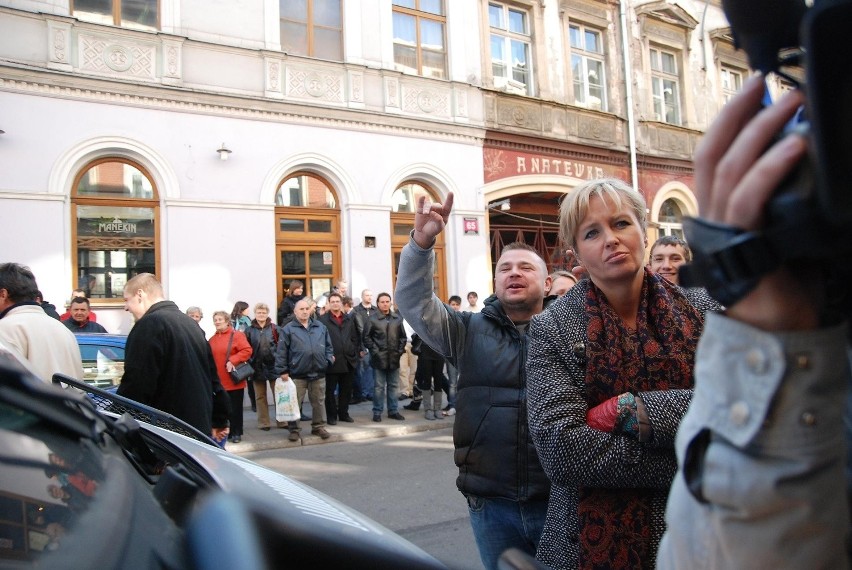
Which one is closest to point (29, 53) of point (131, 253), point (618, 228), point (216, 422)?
point (131, 253)

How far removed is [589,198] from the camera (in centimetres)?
187

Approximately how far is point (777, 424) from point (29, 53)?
10.8 metres

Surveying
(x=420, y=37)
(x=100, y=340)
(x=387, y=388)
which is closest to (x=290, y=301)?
(x=387, y=388)

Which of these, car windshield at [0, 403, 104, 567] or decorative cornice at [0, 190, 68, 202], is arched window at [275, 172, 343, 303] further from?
car windshield at [0, 403, 104, 567]

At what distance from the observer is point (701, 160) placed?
2.34 feet

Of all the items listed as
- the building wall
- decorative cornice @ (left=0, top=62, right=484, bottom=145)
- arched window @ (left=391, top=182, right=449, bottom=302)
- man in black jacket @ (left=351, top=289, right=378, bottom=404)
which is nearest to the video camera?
man in black jacket @ (left=351, top=289, right=378, bottom=404)

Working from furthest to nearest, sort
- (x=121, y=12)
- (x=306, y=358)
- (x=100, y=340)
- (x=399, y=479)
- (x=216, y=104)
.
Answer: (x=216, y=104)
(x=121, y=12)
(x=306, y=358)
(x=399, y=479)
(x=100, y=340)

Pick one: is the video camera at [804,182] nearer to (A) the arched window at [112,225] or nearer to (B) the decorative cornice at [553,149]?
(A) the arched window at [112,225]

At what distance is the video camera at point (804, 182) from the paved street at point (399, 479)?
10.7 feet

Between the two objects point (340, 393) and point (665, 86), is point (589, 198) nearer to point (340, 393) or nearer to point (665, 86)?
point (340, 393)

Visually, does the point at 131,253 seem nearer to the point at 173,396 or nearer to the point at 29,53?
the point at 29,53

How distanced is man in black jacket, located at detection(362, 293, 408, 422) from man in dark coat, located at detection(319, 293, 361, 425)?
0.83 feet

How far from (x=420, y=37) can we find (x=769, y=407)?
42.5 feet

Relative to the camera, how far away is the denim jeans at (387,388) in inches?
363
